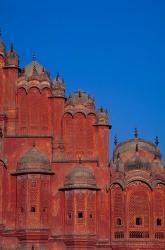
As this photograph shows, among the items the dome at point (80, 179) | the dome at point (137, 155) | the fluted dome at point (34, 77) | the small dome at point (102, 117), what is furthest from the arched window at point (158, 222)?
the fluted dome at point (34, 77)

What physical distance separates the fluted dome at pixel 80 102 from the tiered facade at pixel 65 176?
0.24 ft

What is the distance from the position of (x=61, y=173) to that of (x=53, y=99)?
18.3 ft

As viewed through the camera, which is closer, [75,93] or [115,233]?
[115,233]

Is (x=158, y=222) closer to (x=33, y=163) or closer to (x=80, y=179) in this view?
(x=80, y=179)

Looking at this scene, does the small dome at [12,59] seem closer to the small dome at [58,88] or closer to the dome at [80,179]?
the small dome at [58,88]

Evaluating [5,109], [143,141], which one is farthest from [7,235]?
[143,141]

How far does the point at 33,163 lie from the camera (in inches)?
2106

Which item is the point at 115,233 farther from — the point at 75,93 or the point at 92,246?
the point at 75,93

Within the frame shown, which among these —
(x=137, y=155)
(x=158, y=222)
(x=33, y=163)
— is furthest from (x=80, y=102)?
(x=158, y=222)

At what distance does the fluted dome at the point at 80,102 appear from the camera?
57.2 m

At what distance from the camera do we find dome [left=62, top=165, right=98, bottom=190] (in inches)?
2112

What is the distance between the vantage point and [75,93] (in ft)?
191

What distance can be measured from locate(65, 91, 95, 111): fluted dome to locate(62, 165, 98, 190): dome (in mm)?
4958

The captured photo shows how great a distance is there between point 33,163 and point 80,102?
21.8ft
